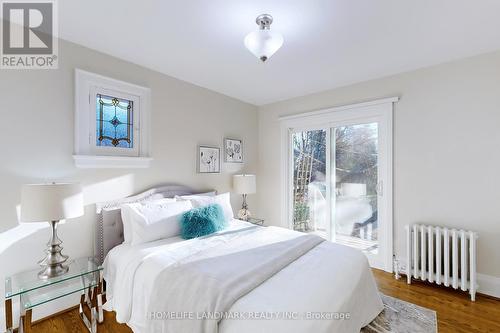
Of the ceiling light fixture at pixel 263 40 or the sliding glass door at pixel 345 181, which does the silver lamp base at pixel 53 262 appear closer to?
the ceiling light fixture at pixel 263 40

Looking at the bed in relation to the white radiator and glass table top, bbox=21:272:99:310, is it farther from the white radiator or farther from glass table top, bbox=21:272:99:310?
the white radiator

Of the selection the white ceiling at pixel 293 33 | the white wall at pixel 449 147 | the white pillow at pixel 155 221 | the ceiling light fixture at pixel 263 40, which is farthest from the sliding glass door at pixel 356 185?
the white pillow at pixel 155 221

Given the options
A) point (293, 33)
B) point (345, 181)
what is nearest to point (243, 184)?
point (345, 181)

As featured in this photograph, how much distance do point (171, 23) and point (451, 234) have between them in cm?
335

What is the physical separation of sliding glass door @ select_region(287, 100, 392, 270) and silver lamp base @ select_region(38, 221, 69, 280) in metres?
3.03

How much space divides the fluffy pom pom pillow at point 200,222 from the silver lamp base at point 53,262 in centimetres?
96

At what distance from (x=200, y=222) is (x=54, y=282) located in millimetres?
1172

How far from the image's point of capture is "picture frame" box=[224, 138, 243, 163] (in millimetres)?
3725

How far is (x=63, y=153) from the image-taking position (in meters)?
2.17

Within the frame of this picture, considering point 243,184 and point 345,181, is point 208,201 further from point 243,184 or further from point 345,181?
point 345,181

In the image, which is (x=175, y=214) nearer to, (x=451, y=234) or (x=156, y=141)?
(x=156, y=141)

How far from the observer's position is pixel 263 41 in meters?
1.69

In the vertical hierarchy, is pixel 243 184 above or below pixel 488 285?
above

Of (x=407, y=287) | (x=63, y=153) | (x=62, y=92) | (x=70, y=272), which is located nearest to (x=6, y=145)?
(x=63, y=153)
